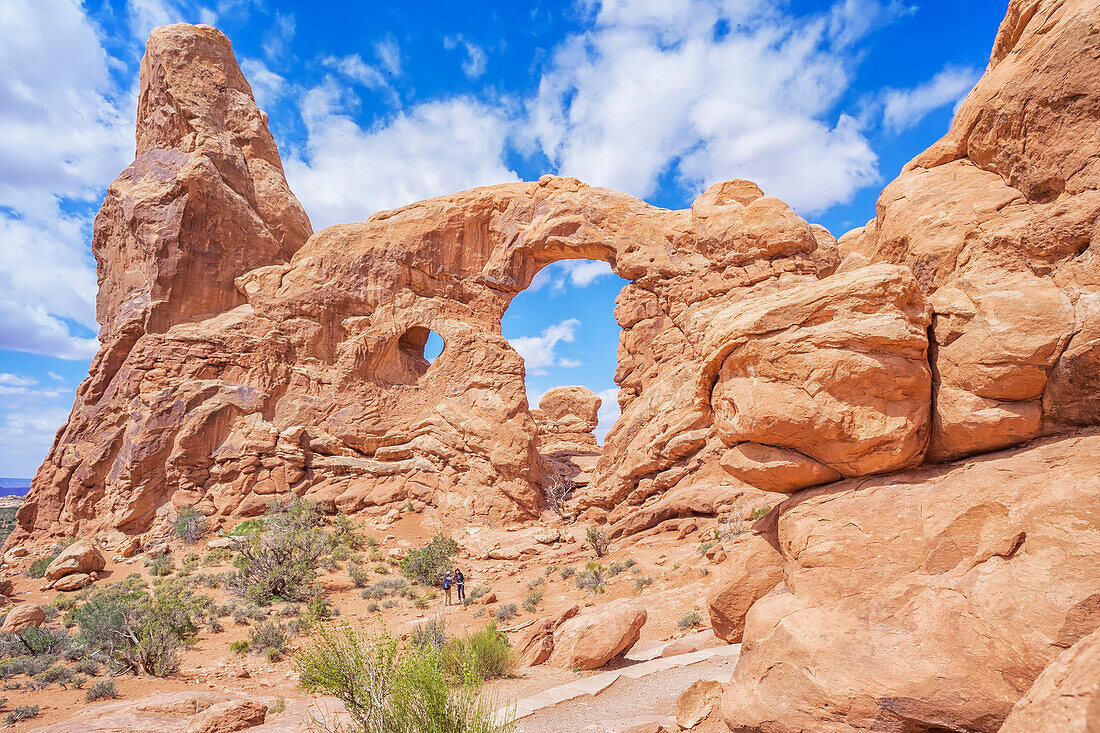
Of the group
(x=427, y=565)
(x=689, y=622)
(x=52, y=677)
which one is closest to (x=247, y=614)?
(x=52, y=677)

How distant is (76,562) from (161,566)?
2.46 meters

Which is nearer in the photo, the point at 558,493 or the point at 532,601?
the point at 532,601

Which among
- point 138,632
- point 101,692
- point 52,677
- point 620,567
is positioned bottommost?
point 52,677

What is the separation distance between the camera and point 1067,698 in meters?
2.18

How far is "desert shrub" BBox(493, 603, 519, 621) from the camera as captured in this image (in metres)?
11.5

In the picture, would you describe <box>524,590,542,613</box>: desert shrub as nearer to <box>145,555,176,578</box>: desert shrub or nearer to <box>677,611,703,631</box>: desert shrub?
<box>677,611,703,631</box>: desert shrub

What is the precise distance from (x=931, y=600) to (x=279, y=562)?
15.0 metres

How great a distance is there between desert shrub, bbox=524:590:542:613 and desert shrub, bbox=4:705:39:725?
26.3 ft

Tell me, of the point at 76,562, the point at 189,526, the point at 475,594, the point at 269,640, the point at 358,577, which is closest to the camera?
the point at 269,640

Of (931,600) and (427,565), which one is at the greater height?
(931,600)

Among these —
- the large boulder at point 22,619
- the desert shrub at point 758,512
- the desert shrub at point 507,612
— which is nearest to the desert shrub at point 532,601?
the desert shrub at point 507,612

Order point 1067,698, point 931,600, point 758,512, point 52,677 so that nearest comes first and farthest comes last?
1. point 1067,698
2. point 931,600
3. point 52,677
4. point 758,512

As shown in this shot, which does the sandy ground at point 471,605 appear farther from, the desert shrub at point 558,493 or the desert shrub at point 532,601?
the desert shrub at point 558,493

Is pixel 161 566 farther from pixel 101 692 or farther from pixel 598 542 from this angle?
pixel 598 542
